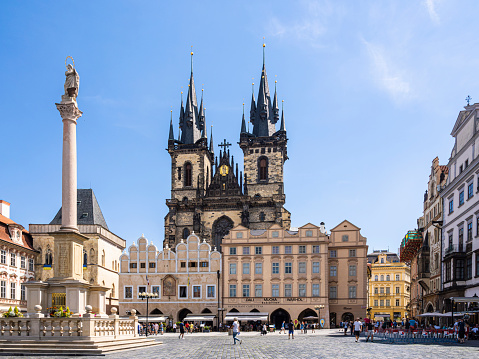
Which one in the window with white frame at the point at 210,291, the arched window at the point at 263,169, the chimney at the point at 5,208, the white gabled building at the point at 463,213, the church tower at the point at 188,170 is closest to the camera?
the white gabled building at the point at 463,213

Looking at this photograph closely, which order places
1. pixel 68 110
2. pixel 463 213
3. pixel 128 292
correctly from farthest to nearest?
1. pixel 128 292
2. pixel 463 213
3. pixel 68 110

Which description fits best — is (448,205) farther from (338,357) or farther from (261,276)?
(338,357)

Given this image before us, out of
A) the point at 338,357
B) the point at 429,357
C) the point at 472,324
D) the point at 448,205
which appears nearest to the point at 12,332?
the point at 338,357

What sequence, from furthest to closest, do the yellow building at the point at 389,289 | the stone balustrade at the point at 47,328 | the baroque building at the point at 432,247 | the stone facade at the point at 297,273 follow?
1. the yellow building at the point at 389,289
2. the stone facade at the point at 297,273
3. the baroque building at the point at 432,247
4. the stone balustrade at the point at 47,328

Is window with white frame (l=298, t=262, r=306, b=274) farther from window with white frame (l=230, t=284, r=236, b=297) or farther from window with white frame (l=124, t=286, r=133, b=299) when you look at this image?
window with white frame (l=124, t=286, r=133, b=299)

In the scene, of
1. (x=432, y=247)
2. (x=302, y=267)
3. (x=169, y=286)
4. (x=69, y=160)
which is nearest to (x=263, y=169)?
(x=302, y=267)

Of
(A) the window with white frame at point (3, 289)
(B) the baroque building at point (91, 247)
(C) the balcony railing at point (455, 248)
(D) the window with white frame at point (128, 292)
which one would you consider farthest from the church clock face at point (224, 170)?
(C) the balcony railing at point (455, 248)

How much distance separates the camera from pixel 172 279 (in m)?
70.4

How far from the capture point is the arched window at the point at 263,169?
308ft

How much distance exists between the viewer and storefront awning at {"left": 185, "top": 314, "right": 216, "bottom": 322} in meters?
65.8

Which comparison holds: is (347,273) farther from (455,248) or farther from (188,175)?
(188,175)

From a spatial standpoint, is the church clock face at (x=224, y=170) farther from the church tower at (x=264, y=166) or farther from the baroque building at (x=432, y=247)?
the baroque building at (x=432, y=247)

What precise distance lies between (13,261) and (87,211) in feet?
44.4

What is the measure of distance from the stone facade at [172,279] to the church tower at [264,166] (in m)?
20.0
